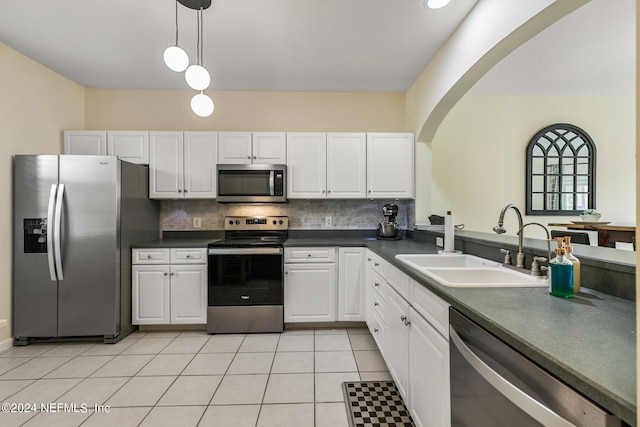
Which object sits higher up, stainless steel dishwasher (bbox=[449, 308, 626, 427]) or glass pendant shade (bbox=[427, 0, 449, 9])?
glass pendant shade (bbox=[427, 0, 449, 9])

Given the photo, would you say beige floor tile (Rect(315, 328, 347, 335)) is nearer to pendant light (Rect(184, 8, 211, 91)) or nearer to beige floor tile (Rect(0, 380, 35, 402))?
beige floor tile (Rect(0, 380, 35, 402))

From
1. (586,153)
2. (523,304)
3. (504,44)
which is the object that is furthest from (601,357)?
(586,153)

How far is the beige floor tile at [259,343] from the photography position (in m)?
2.70

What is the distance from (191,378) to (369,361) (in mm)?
1349

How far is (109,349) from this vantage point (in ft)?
8.90

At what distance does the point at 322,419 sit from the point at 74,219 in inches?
105

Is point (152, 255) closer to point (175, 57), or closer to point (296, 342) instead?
point (296, 342)

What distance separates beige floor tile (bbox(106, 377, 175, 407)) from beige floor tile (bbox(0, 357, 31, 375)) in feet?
3.47

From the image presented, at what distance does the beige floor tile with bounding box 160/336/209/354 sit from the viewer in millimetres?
2697

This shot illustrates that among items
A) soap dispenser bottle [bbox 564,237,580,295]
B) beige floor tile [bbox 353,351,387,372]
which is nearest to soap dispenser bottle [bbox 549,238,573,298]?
soap dispenser bottle [bbox 564,237,580,295]

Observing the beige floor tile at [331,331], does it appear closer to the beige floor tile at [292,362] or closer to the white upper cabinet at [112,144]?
the beige floor tile at [292,362]

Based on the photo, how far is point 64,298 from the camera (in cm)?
276

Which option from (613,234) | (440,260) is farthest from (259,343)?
(613,234)

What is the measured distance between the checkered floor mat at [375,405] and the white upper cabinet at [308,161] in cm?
189
